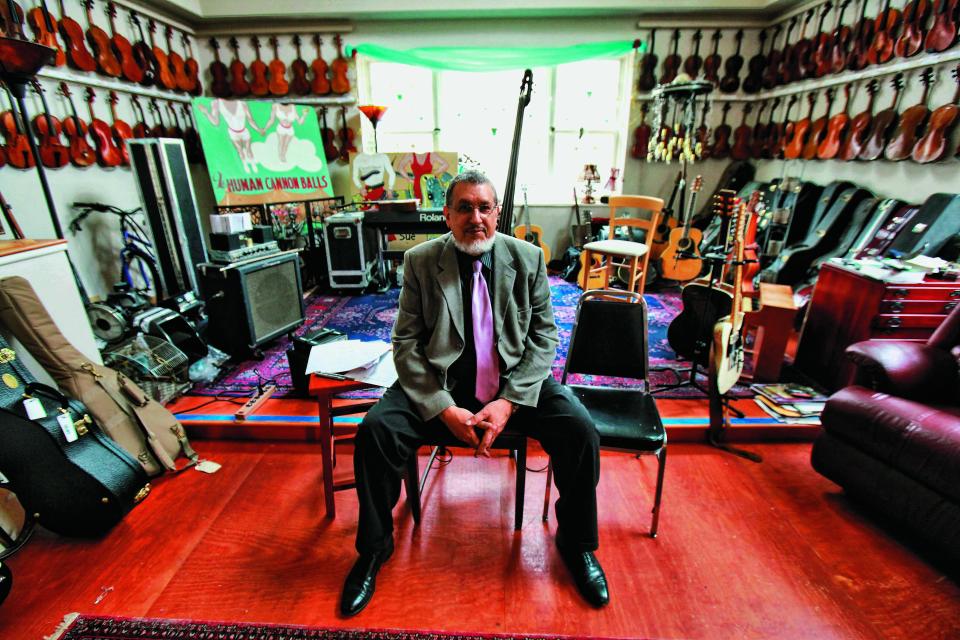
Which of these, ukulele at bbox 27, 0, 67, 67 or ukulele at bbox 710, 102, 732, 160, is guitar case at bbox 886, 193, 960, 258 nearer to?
ukulele at bbox 710, 102, 732, 160

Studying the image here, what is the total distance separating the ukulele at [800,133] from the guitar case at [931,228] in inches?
55.7

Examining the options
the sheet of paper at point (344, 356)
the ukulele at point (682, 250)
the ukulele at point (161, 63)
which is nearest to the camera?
the sheet of paper at point (344, 356)

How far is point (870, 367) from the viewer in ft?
5.67

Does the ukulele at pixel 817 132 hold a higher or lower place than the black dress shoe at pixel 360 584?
higher

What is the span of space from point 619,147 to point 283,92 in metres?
3.87

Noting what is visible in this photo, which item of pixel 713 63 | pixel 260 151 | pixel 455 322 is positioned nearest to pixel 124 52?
pixel 260 151

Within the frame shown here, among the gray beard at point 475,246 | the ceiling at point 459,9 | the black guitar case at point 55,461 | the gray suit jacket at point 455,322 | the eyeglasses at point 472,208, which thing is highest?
the ceiling at point 459,9

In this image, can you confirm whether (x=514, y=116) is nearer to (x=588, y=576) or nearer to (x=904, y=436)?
(x=904, y=436)

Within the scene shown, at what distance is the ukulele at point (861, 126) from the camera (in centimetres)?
327

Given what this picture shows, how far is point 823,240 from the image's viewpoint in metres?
3.37

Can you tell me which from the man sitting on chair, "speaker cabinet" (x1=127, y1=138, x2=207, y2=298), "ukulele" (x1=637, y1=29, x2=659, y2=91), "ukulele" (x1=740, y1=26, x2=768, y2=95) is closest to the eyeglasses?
the man sitting on chair

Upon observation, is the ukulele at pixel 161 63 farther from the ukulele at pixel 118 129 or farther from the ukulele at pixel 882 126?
the ukulele at pixel 882 126

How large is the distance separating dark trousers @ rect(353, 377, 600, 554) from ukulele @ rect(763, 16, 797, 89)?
15.7 feet

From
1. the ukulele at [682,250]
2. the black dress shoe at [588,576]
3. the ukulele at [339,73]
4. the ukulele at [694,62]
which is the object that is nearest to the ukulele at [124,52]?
the ukulele at [339,73]
